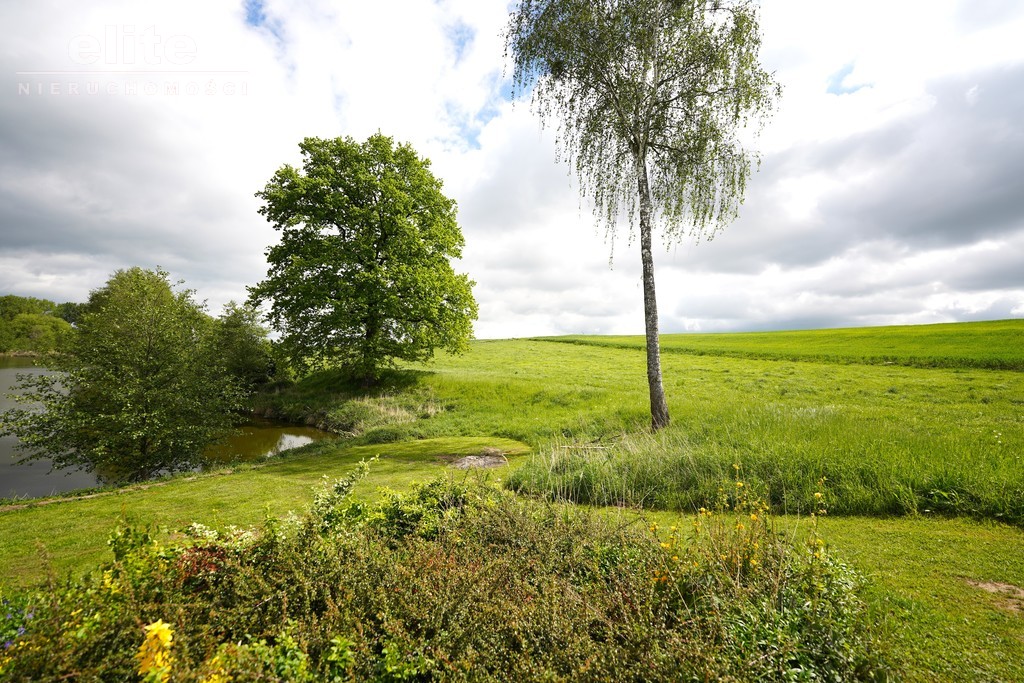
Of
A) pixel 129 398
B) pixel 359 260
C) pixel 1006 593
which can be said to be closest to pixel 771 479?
pixel 1006 593

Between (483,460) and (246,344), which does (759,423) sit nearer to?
(483,460)

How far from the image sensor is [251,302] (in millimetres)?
21656

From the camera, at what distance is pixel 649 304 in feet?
39.4

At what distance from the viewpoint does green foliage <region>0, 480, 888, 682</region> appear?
2.78 metres

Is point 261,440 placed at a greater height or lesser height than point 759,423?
lesser

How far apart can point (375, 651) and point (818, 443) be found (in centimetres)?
912

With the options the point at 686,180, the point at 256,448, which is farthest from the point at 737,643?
the point at 256,448

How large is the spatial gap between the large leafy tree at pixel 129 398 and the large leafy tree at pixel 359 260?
231 inches

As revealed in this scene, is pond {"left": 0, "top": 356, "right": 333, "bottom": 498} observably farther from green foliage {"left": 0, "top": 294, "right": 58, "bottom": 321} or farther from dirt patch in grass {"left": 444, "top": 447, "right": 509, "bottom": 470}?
green foliage {"left": 0, "top": 294, "right": 58, "bottom": 321}

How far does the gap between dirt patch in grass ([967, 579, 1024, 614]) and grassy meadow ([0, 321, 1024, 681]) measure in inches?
1.0

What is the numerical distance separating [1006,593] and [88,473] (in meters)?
23.6

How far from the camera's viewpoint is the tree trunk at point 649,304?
39.2ft

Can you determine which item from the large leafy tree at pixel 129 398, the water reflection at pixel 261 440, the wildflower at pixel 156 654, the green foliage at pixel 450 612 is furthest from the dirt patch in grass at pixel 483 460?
the large leafy tree at pixel 129 398

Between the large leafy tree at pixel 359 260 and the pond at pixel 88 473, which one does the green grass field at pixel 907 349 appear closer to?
the large leafy tree at pixel 359 260
